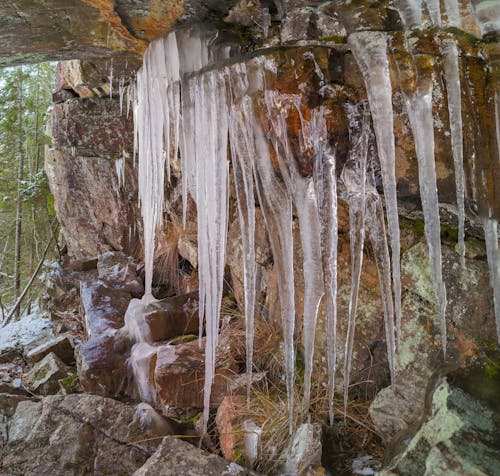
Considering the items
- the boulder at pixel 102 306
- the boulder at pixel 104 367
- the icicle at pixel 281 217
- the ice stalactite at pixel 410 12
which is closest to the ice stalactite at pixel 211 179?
the icicle at pixel 281 217

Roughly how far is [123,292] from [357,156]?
4462 mm

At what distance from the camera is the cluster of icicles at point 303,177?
74.4 inches

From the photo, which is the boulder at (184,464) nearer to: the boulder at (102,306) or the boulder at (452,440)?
the boulder at (452,440)

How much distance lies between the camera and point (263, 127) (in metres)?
2.29

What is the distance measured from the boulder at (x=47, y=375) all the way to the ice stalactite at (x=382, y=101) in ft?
13.7

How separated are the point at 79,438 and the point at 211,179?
197 centimetres

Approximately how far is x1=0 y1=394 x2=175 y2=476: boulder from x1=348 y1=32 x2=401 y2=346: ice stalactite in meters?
2.15

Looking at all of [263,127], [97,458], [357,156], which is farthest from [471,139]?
[97,458]

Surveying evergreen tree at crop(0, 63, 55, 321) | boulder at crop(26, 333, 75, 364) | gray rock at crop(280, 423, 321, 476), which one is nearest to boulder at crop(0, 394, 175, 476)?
gray rock at crop(280, 423, 321, 476)

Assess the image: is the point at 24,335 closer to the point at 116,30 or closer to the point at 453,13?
the point at 116,30

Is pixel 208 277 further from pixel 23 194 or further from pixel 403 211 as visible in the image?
pixel 23 194

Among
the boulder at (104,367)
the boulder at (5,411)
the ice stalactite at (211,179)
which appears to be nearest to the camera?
the ice stalactite at (211,179)

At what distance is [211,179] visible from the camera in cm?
255

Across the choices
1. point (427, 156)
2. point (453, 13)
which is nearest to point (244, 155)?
point (427, 156)
